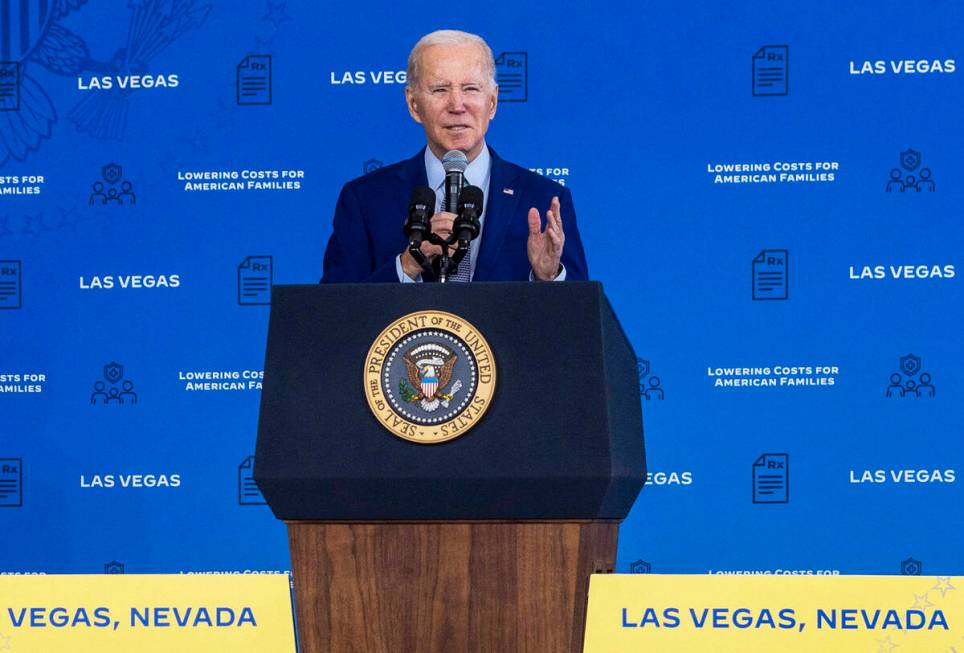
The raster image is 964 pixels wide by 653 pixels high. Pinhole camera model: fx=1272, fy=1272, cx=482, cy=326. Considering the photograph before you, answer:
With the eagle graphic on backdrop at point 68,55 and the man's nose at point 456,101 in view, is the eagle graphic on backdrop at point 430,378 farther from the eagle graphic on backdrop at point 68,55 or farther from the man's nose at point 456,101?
the eagle graphic on backdrop at point 68,55

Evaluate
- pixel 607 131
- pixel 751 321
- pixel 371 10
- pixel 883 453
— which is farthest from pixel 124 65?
pixel 883 453

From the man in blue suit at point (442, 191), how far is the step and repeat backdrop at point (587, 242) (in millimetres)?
1674

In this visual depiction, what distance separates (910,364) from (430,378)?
9.27 feet

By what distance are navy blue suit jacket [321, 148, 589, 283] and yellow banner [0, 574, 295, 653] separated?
888mm

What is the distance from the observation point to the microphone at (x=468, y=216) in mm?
1854

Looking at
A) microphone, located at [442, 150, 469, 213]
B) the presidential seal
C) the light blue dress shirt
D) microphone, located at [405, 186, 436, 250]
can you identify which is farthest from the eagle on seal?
the light blue dress shirt

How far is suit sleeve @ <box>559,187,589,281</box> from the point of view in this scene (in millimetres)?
2389

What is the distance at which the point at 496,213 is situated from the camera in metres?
2.45

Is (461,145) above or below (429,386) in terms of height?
above

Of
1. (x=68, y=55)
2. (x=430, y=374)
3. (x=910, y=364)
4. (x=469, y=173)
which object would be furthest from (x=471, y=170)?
(x=68, y=55)

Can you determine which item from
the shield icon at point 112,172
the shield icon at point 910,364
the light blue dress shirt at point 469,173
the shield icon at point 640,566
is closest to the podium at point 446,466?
the light blue dress shirt at point 469,173

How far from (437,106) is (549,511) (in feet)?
3.77

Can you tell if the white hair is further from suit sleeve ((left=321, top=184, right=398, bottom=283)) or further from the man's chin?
suit sleeve ((left=321, top=184, right=398, bottom=283))

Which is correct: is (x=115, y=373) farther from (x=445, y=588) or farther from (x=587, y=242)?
(x=445, y=588)
